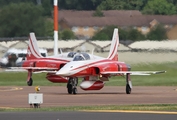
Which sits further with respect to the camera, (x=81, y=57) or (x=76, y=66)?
(x=81, y=57)

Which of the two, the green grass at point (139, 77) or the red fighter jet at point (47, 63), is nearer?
the red fighter jet at point (47, 63)

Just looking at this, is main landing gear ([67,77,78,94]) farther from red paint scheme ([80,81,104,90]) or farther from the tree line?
the tree line

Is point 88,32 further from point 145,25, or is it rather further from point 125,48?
point 125,48

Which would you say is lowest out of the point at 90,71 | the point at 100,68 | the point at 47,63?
the point at 90,71

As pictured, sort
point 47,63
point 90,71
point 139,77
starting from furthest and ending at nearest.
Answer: point 139,77 → point 47,63 → point 90,71

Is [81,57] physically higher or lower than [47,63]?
lower

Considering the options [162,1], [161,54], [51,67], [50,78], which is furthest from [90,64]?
[162,1]

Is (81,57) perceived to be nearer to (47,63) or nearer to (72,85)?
(72,85)

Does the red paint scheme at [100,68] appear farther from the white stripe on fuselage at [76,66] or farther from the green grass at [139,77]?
the green grass at [139,77]

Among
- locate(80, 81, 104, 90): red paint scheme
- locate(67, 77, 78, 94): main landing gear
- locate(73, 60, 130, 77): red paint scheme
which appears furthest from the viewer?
locate(67, 77, 78, 94): main landing gear

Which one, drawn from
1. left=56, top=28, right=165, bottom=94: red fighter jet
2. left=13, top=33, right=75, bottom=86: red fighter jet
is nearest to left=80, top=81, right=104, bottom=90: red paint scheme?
left=56, top=28, right=165, bottom=94: red fighter jet

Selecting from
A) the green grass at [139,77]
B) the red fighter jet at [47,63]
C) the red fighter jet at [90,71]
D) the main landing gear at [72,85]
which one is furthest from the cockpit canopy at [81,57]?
the green grass at [139,77]

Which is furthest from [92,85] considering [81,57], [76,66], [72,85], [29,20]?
[29,20]

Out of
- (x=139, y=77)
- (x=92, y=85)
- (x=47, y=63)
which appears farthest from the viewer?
(x=139, y=77)
